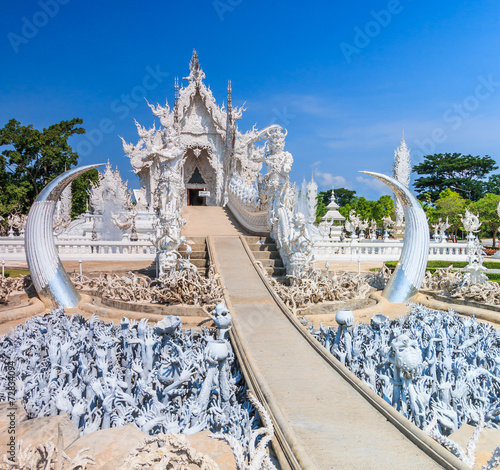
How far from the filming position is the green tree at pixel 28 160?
93.2 feet

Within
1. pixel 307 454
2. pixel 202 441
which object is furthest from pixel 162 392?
pixel 307 454

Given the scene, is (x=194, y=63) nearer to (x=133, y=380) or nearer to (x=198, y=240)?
(x=198, y=240)

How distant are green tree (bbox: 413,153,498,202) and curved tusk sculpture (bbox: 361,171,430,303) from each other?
37545 millimetres

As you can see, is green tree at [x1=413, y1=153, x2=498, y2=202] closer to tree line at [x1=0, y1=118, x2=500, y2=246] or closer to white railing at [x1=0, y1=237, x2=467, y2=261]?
tree line at [x1=0, y1=118, x2=500, y2=246]

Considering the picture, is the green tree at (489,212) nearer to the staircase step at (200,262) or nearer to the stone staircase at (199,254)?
the stone staircase at (199,254)

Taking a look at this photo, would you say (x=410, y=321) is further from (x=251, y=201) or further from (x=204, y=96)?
(x=204, y=96)

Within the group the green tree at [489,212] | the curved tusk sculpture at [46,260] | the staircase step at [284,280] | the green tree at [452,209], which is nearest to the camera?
the curved tusk sculpture at [46,260]

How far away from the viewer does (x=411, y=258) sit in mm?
7676

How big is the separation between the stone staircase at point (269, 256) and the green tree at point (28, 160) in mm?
23793

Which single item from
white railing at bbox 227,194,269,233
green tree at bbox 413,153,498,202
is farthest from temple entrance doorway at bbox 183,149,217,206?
green tree at bbox 413,153,498,202

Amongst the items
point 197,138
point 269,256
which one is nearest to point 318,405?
point 269,256

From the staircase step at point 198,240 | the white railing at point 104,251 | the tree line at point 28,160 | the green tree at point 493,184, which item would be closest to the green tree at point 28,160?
the tree line at point 28,160

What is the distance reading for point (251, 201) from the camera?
11.6 meters

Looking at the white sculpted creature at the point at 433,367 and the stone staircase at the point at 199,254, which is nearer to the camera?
the white sculpted creature at the point at 433,367
